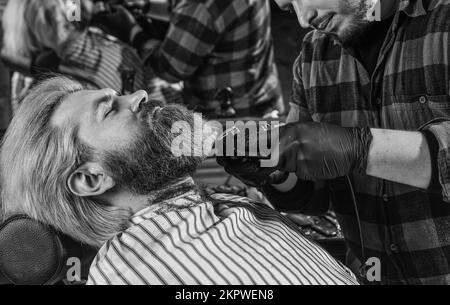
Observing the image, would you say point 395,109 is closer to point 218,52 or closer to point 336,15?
point 336,15

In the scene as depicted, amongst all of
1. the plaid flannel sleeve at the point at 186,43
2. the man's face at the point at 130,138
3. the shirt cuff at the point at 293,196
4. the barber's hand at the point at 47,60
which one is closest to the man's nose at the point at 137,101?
the man's face at the point at 130,138

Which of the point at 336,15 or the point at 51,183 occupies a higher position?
the point at 336,15

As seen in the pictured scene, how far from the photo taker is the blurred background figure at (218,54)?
281 cm

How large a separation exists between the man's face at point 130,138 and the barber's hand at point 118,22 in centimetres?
142

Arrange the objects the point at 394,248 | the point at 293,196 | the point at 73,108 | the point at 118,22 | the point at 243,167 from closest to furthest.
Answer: the point at 243,167, the point at 73,108, the point at 394,248, the point at 293,196, the point at 118,22

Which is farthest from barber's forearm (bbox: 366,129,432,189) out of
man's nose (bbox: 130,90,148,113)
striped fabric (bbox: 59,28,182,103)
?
striped fabric (bbox: 59,28,182,103)

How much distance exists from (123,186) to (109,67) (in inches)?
56.0

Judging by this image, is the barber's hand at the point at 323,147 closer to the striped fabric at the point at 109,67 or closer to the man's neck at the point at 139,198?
the man's neck at the point at 139,198

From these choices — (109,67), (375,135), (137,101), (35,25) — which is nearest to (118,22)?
(109,67)

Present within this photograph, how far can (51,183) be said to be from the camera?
175 centimetres

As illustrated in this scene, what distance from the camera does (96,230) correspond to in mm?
1764
